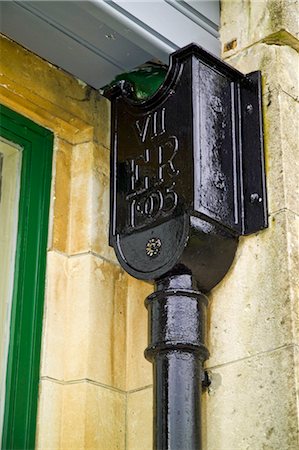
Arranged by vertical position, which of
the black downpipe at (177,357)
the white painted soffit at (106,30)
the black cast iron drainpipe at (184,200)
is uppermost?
the white painted soffit at (106,30)

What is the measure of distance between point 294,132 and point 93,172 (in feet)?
2.36

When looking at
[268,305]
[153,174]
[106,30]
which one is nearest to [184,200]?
[153,174]

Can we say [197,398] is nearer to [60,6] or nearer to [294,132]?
[294,132]

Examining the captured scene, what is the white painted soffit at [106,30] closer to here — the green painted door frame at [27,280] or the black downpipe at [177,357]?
the green painted door frame at [27,280]

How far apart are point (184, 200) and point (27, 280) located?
616mm

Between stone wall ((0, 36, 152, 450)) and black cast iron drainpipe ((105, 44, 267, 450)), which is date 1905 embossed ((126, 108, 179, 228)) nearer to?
black cast iron drainpipe ((105, 44, 267, 450))

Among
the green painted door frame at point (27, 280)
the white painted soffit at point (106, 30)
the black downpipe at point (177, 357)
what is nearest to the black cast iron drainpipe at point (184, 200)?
the black downpipe at point (177, 357)

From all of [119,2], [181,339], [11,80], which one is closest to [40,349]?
[181,339]

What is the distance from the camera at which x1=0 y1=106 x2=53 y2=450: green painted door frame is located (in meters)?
3.17

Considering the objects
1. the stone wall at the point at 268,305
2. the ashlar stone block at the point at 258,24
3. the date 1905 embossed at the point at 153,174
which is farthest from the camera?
the ashlar stone block at the point at 258,24

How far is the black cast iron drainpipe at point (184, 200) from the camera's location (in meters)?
3.00

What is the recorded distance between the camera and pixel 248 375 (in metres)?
2.97

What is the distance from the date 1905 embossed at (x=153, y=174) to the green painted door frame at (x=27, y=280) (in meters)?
0.35

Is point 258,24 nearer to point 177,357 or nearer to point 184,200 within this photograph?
point 184,200
